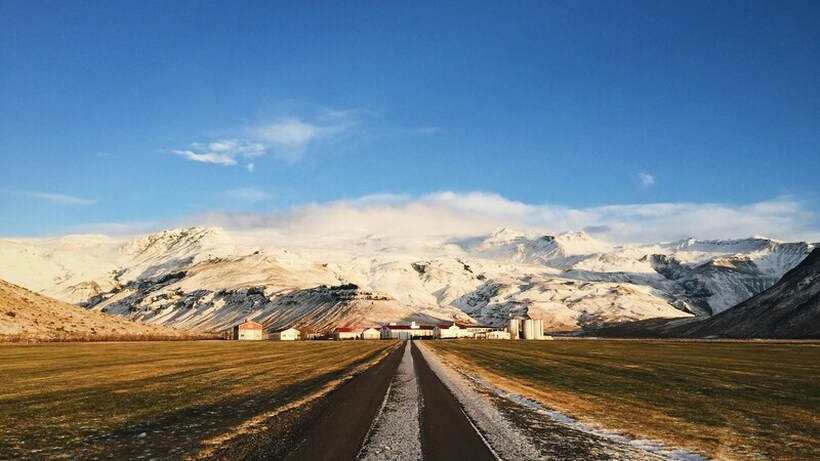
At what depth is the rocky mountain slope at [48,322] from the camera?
137038 millimetres

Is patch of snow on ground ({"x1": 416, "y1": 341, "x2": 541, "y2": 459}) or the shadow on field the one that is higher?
the shadow on field

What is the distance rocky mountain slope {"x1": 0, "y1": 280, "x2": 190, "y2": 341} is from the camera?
137 m

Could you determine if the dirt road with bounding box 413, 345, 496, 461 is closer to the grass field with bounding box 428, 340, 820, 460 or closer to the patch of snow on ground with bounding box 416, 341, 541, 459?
the patch of snow on ground with bounding box 416, 341, 541, 459

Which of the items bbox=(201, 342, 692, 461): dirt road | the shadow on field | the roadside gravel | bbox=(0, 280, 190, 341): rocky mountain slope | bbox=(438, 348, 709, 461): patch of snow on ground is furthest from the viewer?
bbox=(0, 280, 190, 341): rocky mountain slope

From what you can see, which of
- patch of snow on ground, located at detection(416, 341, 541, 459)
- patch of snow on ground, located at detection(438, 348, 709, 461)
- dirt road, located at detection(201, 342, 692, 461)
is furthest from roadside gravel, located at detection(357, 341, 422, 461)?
patch of snow on ground, located at detection(438, 348, 709, 461)

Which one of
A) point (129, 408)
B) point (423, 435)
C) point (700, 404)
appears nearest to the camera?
point (423, 435)

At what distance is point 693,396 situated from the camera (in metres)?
31.1

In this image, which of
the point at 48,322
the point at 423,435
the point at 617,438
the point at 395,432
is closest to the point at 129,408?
the point at 395,432

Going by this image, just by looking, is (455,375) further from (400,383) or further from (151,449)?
(151,449)

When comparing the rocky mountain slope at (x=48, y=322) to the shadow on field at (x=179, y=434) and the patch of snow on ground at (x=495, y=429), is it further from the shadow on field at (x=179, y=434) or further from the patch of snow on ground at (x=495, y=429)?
the patch of snow on ground at (x=495, y=429)

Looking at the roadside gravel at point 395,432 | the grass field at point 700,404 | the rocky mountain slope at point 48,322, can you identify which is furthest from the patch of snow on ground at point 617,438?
the rocky mountain slope at point 48,322

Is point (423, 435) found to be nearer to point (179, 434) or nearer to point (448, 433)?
point (448, 433)

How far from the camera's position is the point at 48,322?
15475 centimetres

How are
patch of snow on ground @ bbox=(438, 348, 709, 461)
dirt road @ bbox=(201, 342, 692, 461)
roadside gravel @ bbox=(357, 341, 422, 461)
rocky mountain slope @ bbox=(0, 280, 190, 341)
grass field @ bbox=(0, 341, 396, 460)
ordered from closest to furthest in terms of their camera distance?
roadside gravel @ bbox=(357, 341, 422, 461) < dirt road @ bbox=(201, 342, 692, 461) < patch of snow on ground @ bbox=(438, 348, 709, 461) < grass field @ bbox=(0, 341, 396, 460) < rocky mountain slope @ bbox=(0, 280, 190, 341)
